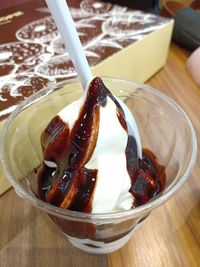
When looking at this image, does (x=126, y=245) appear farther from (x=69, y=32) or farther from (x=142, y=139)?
(x=69, y=32)

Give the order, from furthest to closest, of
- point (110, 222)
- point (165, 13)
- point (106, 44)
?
1. point (165, 13)
2. point (106, 44)
3. point (110, 222)

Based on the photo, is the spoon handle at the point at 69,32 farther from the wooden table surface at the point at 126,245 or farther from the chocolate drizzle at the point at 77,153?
the wooden table surface at the point at 126,245

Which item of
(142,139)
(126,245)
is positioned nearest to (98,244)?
(126,245)

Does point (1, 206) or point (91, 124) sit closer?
point (91, 124)

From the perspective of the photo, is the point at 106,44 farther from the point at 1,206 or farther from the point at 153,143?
the point at 1,206

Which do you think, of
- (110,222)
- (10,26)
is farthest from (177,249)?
(10,26)

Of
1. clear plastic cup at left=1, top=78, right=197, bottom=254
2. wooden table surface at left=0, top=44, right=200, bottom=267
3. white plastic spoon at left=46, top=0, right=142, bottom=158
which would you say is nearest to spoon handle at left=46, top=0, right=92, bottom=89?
white plastic spoon at left=46, top=0, right=142, bottom=158
